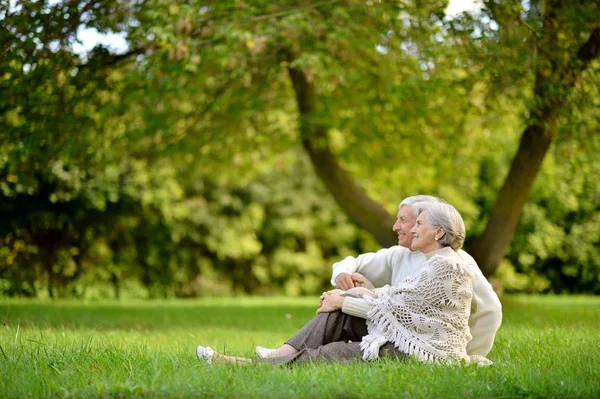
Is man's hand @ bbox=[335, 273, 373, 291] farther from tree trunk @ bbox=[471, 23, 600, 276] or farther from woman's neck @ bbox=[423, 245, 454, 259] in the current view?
tree trunk @ bbox=[471, 23, 600, 276]

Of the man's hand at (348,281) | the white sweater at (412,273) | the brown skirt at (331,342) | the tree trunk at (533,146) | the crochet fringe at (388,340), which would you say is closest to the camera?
the crochet fringe at (388,340)

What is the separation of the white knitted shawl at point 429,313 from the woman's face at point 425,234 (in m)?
0.16

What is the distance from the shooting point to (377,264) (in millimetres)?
5805

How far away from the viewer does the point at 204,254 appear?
18.4 metres

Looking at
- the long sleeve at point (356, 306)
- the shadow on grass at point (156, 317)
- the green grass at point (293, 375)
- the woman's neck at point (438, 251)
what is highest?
the woman's neck at point (438, 251)

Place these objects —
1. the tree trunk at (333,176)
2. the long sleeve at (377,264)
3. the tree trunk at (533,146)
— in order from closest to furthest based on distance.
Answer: the long sleeve at (377,264) < the tree trunk at (533,146) < the tree trunk at (333,176)

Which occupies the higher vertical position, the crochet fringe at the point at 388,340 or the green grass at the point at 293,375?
the crochet fringe at the point at 388,340

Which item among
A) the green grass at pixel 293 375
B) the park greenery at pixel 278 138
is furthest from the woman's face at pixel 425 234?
the park greenery at pixel 278 138

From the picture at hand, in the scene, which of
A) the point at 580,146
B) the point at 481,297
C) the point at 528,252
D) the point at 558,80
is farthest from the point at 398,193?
the point at 481,297

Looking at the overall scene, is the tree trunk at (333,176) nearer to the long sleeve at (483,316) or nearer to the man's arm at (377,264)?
the man's arm at (377,264)

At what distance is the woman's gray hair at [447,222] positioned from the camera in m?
5.24

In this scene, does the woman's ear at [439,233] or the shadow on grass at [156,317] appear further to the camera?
the shadow on grass at [156,317]

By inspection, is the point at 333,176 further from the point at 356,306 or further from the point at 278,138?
the point at 356,306

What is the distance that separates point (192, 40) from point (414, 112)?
4170 millimetres
